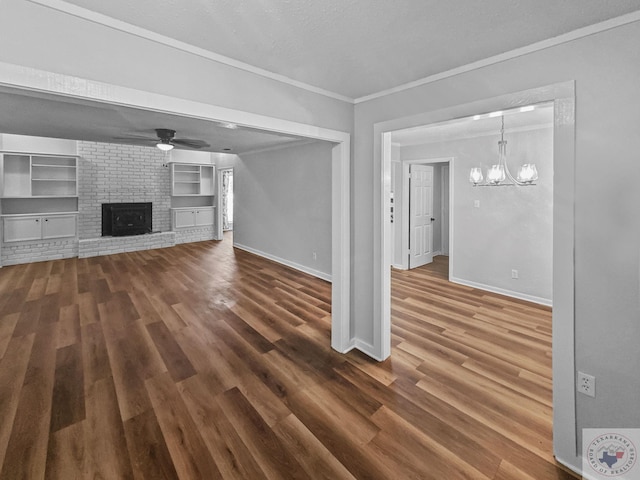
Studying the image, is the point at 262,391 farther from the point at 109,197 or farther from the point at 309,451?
the point at 109,197

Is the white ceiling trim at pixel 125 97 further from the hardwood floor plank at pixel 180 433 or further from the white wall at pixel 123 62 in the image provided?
the hardwood floor plank at pixel 180 433

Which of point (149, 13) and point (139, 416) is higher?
point (149, 13)

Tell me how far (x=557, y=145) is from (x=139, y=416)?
3.11 m

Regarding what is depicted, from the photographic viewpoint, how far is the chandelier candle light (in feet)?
11.9

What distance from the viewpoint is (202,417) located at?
6.54ft

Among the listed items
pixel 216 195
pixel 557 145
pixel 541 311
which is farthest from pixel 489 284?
pixel 216 195

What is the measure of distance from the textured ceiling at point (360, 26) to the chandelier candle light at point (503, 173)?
230 cm

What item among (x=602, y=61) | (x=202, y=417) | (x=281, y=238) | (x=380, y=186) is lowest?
(x=202, y=417)

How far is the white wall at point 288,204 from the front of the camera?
5242 millimetres

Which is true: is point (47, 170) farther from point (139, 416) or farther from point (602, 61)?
point (602, 61)

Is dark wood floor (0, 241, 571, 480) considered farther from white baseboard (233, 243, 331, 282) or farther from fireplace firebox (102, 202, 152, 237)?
fireplace firebox (102, 202, 152, 237)

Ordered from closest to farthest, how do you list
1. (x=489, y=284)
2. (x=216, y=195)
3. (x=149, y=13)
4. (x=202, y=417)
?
(x=149, y=13), (x=202, y=417), (x=489, y=284), (x=216, y=195)

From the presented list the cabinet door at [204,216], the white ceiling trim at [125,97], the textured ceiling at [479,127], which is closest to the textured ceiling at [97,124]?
the white ceiling trim at [125,97]

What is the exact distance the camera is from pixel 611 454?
156cm
